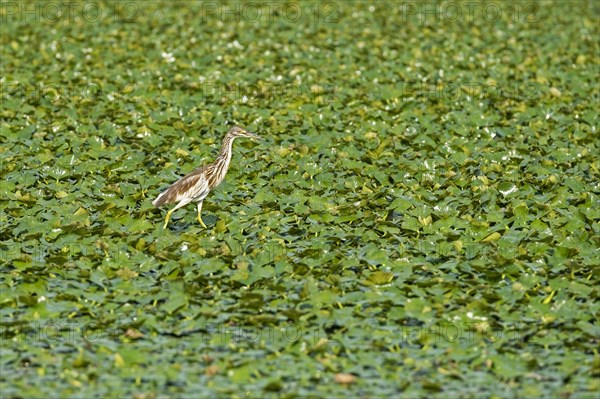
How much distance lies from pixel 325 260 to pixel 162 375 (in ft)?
8.12

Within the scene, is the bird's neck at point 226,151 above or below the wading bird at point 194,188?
above

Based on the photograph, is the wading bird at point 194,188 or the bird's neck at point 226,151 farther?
the bird's neck at point 226,151

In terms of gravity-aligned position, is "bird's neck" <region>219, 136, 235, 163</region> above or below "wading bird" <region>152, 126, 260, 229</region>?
above

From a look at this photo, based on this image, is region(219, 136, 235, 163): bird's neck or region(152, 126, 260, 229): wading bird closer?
region(152, 126, 260, 229): wading bird

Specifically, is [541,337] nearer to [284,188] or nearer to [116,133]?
[284,188]

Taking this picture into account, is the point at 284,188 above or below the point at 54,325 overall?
above

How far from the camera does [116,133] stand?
14086 mm

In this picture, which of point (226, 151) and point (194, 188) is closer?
point (194, 188)

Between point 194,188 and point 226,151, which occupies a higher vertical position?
point 226,151

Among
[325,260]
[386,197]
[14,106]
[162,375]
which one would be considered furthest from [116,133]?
[162,375]

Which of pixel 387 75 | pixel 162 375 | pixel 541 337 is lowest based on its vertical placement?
pixel 162 375

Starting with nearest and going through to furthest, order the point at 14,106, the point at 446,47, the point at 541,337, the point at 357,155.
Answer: the point at 541,337
the point at 357,155
the point at 14,106
the point at 446,47

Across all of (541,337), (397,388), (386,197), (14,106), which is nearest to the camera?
(397,388)

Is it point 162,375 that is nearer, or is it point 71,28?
point 162,375
